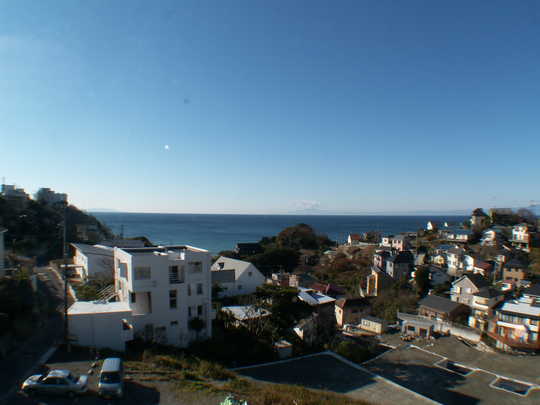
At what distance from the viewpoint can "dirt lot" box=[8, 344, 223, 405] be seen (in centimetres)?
852

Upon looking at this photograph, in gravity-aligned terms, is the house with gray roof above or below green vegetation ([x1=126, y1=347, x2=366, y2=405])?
below

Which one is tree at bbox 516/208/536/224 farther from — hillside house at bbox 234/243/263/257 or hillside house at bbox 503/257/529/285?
hillside house at bbox 234/243/263/257

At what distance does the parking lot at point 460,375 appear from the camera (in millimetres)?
17141

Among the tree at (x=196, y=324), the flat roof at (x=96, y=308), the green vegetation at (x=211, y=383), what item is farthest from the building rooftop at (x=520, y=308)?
the flat roof at (x=96, y=308)

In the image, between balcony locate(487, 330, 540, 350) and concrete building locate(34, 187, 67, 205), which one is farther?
concrete building locate(34, 187, 67, 205)

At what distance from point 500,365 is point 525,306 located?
7.82m

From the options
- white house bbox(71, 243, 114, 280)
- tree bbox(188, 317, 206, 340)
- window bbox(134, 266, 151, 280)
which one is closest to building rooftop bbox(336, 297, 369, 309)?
tree bbox(188, 317, 206, 340)

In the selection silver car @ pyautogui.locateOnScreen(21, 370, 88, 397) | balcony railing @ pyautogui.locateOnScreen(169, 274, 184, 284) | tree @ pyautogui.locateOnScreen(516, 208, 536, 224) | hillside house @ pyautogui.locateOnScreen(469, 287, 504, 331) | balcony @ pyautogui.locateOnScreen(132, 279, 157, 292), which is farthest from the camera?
tree @ pyautogui.locateOnScreen(516, 208, 536, 224)

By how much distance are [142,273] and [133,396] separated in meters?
6.79

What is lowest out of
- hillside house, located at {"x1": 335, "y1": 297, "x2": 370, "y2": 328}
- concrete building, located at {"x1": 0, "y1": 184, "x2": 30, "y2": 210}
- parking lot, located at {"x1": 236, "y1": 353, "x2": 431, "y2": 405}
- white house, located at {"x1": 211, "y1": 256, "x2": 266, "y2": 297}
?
hillside house, located at {"x1": 335, "y1": 297, "x2": 370, "y2": 328}

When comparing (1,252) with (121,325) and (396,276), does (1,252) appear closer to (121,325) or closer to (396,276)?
(121,325)

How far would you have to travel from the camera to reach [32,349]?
38.8ft

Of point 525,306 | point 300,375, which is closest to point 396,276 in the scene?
point 525,306

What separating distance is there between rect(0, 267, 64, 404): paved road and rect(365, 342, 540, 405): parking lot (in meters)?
17.7
